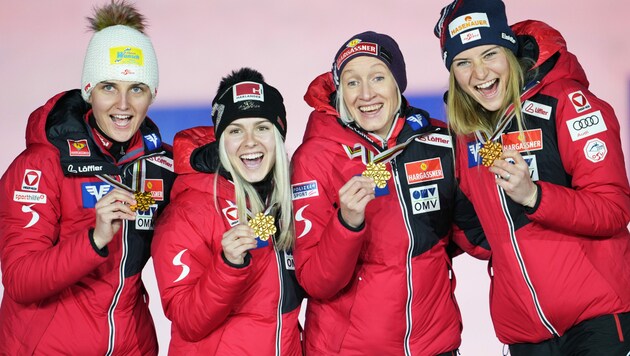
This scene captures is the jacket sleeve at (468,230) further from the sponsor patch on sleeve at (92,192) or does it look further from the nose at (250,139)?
the sponsor patch on sleeve at (92,192)

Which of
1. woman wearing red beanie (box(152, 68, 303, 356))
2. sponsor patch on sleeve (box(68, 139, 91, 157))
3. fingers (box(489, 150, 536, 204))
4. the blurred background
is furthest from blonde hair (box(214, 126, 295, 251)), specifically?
the blurred background

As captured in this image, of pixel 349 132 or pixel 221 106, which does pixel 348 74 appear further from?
pixel 221 106

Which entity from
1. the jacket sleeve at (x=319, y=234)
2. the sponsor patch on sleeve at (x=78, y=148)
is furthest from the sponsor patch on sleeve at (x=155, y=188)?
the jacket sleeve at (x=319, y=234)

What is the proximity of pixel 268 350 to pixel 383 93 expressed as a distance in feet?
3.09

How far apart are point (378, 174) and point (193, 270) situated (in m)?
0.68

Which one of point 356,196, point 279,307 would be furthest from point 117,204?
point 356,196

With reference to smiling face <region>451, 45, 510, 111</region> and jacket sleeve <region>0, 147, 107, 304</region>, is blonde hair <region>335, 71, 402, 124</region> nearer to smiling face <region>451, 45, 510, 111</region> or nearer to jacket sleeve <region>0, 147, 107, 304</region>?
smiling face <region>451, 45, 510, 111</region>

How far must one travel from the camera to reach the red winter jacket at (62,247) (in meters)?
3.19

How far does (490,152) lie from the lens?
2.95 metres

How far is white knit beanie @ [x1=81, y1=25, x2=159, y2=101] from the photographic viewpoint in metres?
3.39

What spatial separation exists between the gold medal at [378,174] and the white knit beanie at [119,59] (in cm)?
89

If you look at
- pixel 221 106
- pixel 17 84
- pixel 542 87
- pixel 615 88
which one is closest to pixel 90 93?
pixel 221 106

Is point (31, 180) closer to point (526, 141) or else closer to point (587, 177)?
point (526, 141)

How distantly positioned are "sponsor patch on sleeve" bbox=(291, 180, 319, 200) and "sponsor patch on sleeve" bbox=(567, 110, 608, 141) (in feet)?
2.82
